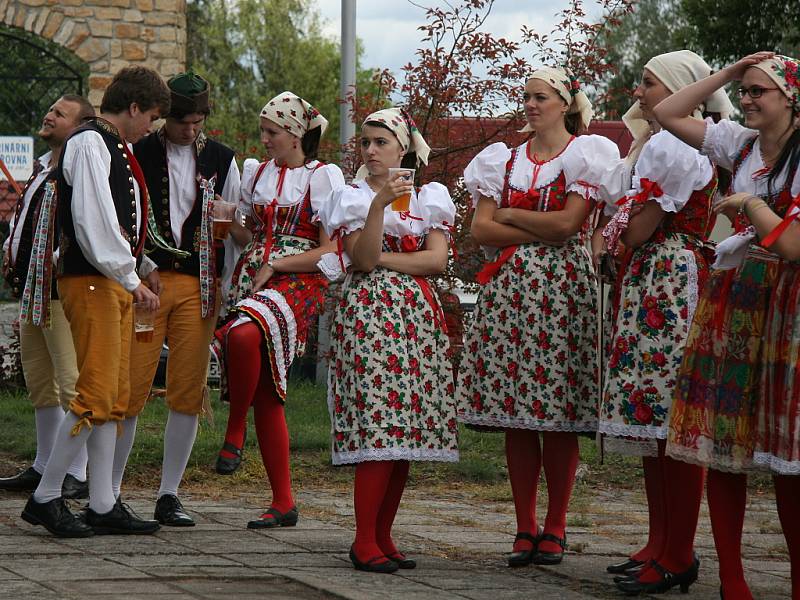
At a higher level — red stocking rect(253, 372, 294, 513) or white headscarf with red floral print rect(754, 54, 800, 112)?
white headscarf with red floral print rect(754, 54, 800, 112)

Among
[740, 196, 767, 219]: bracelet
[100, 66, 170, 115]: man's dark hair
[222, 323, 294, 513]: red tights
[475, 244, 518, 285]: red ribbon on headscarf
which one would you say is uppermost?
[100, 66, 170, 115]: man's dark hair

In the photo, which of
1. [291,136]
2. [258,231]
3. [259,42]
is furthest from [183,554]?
[259,42]

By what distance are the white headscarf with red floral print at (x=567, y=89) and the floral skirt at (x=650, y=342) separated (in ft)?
2.69

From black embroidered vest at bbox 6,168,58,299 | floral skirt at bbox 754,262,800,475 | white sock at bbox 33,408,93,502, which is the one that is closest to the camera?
→ floral skirt at bbox 754,262,800,475

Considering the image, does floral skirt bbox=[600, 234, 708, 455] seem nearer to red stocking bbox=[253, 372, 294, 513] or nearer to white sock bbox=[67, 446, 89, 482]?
red stocking bbox=[253, 372, 294, 513]

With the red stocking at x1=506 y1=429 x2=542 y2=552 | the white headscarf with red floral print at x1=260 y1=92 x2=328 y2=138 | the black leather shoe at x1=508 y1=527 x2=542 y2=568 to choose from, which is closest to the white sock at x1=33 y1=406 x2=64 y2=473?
the white headscarf with red floral print at x1=260 y1=92 x2=328 y2=138

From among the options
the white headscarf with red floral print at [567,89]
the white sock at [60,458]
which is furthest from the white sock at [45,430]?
the white headscarf with red floral print at [567,89]

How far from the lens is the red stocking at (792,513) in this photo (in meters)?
4.54

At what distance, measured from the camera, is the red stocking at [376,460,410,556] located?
5.45 metres

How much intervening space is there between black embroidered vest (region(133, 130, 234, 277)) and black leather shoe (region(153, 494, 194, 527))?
3.42ft

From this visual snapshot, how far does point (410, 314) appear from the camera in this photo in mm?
5398

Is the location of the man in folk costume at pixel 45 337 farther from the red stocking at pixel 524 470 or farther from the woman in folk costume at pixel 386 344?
the red stocking at pixel 524 470

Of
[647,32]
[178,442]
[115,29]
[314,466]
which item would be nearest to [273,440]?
[178,442]

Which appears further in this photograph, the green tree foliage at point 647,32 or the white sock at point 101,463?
the green tree foliage at point 647,32
